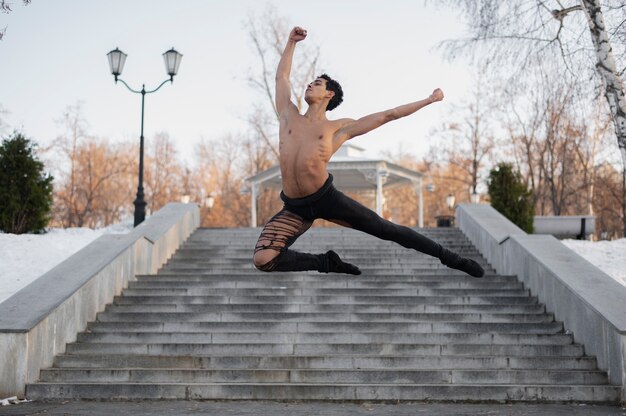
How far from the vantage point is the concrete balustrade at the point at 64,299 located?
8570 millimetres

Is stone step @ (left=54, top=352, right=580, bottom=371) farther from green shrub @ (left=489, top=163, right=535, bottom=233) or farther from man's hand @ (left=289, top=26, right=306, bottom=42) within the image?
green shrub @ (left=489, top=163, right=535, bottom=233)

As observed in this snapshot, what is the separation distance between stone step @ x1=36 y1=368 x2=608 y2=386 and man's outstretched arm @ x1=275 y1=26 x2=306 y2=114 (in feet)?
14.8

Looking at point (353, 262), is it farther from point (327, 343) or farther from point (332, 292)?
point (327, 343)

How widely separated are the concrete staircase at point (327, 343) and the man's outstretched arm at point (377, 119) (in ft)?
13.9

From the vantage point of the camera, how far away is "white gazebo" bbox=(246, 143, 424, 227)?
27.0 meters

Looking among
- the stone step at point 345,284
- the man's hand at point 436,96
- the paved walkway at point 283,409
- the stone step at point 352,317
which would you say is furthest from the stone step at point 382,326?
the man's hand at point 436,96

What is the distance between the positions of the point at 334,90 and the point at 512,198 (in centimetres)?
1474

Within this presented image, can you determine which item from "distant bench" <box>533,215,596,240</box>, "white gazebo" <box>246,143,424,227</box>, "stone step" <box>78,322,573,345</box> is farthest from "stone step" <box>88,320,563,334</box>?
"white gazebo" <box>246,143,424,227</box>

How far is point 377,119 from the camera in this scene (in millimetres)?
4965

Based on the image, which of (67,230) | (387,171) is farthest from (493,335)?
(387,171)

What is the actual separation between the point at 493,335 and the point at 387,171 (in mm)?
17564

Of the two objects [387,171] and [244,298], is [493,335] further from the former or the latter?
[387,171]

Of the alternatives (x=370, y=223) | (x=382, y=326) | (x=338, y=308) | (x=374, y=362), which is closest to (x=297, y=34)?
(x=370, y=223)

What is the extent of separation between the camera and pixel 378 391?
8.31 meters
